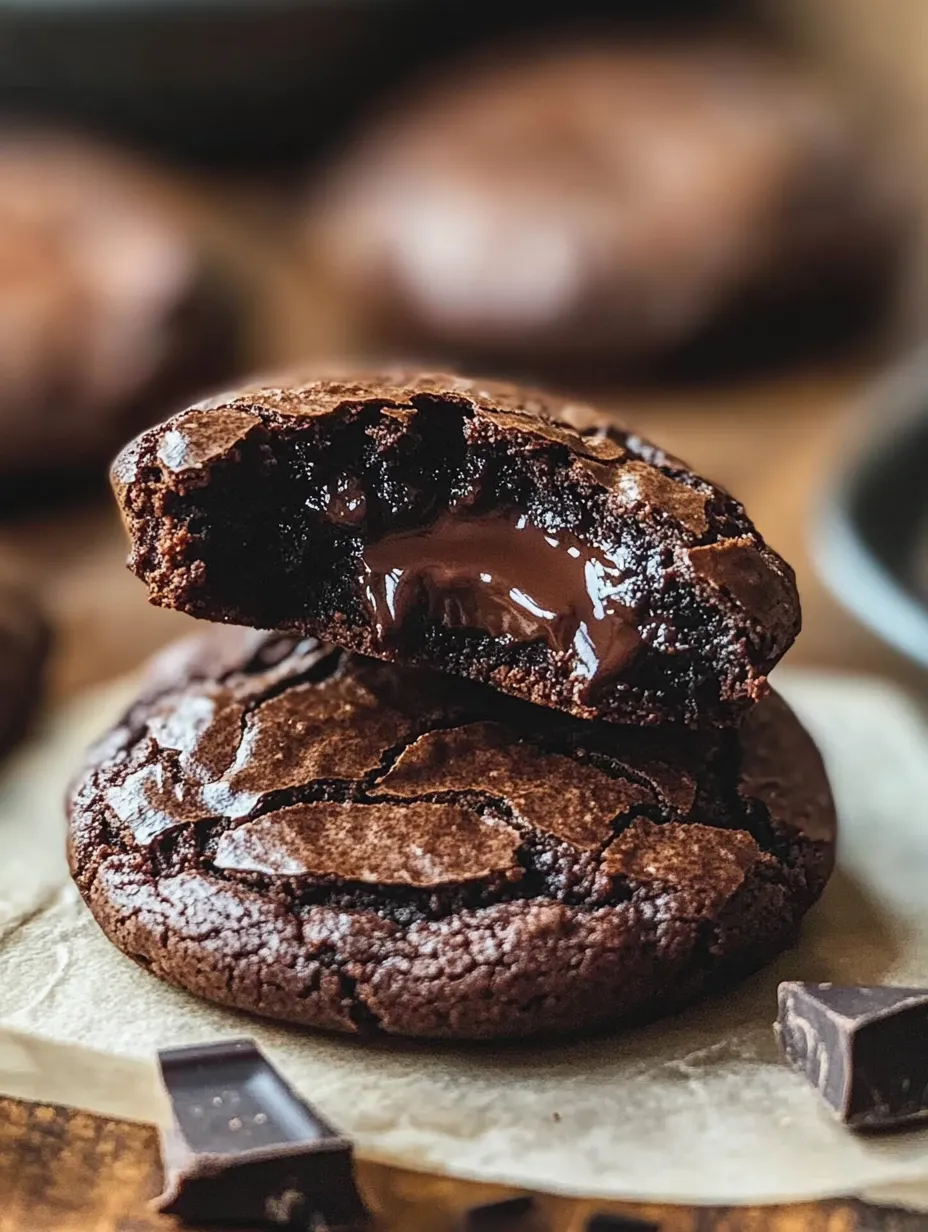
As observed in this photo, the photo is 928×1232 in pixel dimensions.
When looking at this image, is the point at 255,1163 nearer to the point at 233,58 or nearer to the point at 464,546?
the point at 464,546

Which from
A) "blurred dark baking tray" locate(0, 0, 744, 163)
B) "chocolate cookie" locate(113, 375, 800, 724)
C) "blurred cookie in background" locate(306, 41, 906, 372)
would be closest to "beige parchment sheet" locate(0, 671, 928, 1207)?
"chocolate cookie" locate(113, 375, 800, 724)

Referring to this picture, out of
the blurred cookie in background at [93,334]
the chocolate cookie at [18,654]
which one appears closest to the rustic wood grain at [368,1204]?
the chocolate cookie at [18,654]

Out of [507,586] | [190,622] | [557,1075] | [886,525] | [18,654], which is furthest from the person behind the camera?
[190,622]

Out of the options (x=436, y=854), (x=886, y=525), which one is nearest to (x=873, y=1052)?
(x=436, y=854)

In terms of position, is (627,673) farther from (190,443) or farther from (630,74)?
(630,74)

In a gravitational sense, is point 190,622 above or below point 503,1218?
below

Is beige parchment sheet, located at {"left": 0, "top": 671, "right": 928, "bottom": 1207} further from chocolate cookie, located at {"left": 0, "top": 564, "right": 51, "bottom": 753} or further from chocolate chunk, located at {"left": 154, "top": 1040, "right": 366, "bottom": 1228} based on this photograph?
chocolate cookie, located at {"left": 0, "top": 564, "right": 51, "bottom": 753}

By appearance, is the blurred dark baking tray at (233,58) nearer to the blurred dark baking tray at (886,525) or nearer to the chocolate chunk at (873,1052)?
the blurred dark baking tray at (886,525)

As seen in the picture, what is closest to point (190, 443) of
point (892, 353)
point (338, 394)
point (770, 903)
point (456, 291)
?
point (338, 394)
